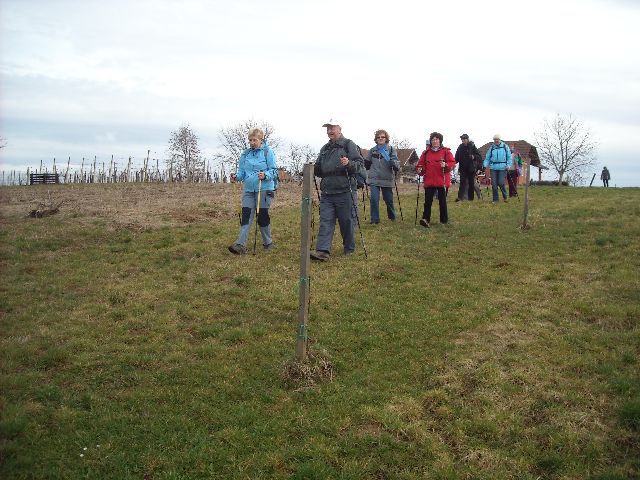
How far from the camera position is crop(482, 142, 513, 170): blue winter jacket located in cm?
1958

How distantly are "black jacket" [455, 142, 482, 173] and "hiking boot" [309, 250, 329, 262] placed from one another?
10010 millimetres

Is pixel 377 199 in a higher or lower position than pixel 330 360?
higher

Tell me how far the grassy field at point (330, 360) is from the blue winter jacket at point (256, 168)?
1.61m

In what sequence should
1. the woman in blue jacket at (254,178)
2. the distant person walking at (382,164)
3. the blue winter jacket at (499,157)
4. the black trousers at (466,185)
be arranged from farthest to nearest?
the black trousers at (466,185) < the blue winter jacket at (499,157) < the distant person walking at (382,164) < the woman in blue jacket at (254,178)

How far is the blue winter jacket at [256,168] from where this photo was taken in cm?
1189

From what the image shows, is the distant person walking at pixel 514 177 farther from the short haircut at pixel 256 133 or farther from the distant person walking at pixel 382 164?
the short haircut at pixel 256 133

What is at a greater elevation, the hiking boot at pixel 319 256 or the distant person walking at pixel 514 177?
the distant person walking at pixel 514 177

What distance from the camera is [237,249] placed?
12000 mm

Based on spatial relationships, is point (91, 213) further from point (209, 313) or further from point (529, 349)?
point (529, 349)

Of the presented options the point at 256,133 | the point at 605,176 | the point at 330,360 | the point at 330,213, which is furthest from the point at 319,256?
the point at 605,176

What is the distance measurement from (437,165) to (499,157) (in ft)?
19.9

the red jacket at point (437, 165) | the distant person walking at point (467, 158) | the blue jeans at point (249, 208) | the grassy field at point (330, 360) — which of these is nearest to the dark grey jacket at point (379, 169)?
the red jacket at point (437, 165)

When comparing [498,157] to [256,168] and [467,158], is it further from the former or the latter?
[256,168]

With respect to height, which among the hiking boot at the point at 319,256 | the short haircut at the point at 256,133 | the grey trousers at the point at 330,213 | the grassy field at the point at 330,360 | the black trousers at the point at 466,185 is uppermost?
the short haircut at the point at 256,133
